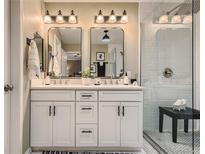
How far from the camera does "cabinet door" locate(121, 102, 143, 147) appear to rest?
3.17 m

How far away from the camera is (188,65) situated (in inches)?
130

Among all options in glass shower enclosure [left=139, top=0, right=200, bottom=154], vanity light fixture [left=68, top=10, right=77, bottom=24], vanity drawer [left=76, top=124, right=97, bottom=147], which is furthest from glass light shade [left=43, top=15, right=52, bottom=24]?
A: vanity drawer [left=76, top=124, right=97, bottom=147]

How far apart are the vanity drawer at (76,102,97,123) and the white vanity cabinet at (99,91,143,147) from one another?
8cm

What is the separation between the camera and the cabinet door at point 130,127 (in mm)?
3168

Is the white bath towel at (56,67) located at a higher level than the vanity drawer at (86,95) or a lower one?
higher

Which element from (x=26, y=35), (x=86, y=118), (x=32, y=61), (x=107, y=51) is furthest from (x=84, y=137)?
(x=26, y=35)

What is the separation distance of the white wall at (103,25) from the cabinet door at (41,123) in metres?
1.11

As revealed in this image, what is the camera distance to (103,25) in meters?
3.90

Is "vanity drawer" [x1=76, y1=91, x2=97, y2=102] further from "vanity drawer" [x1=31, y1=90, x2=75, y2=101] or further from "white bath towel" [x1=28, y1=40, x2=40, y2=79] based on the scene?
"white bath towel" [x1=28, y1=40, x2=40, y2=79]

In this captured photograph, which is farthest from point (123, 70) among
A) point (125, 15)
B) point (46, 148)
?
point (46, 148)

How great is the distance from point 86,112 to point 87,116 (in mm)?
58

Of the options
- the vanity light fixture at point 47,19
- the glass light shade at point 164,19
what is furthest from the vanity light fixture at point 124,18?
the vanity light fixture at point 47,19

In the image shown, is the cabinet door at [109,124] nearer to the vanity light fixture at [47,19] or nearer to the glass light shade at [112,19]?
the glass light shade at [112,19]

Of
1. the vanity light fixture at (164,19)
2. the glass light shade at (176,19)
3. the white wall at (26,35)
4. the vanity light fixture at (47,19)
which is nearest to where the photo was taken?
the white wall at (26,35)
